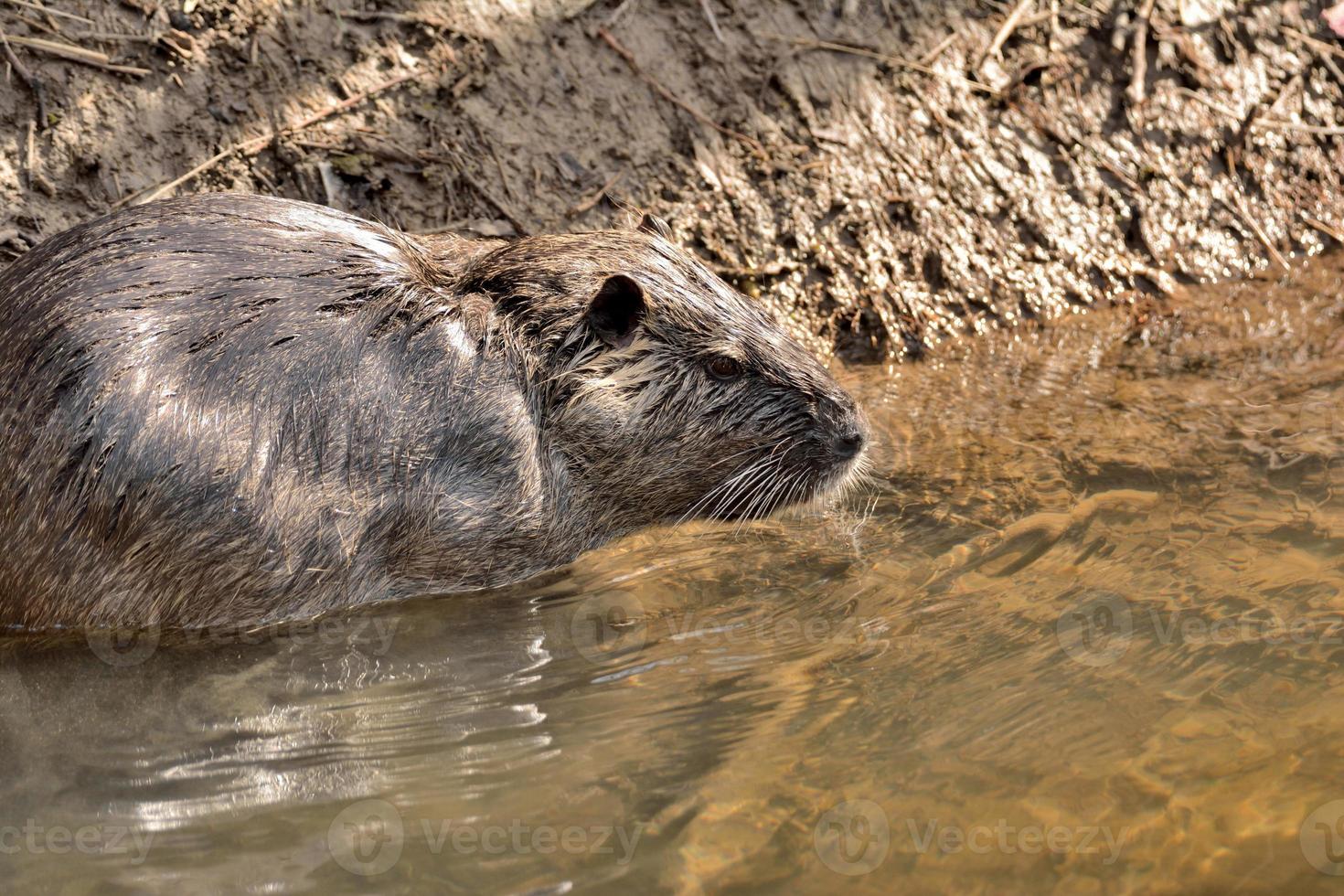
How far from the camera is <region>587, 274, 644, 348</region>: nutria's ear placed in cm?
385

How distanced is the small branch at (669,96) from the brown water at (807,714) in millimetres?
1955

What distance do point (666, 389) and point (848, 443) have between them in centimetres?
59

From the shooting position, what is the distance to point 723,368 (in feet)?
13.1

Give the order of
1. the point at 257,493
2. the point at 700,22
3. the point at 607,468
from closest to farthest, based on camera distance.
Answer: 1. the point at 257,493
2. the point at 607,468
3. the point at 700,22

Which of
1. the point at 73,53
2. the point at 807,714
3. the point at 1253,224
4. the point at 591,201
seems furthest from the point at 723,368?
the point at 1253,224

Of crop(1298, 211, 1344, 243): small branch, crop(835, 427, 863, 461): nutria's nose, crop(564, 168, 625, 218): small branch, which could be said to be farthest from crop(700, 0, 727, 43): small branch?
crop(1298, 211, 1344, 243): small branch

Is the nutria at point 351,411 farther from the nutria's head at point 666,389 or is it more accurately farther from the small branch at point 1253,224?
the small branch at point 1253,224

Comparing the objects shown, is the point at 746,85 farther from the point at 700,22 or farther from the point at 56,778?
the point at 56,778

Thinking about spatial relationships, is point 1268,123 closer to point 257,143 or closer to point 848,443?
point 848,443

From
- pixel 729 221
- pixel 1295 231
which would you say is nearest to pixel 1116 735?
pixel 729 221

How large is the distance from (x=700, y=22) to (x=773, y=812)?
171 inches

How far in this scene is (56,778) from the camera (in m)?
2.89

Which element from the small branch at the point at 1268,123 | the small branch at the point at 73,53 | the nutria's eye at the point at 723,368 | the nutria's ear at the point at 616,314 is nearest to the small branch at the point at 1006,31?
the small branch at the point at 1268,123

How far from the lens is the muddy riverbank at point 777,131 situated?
5.06m
